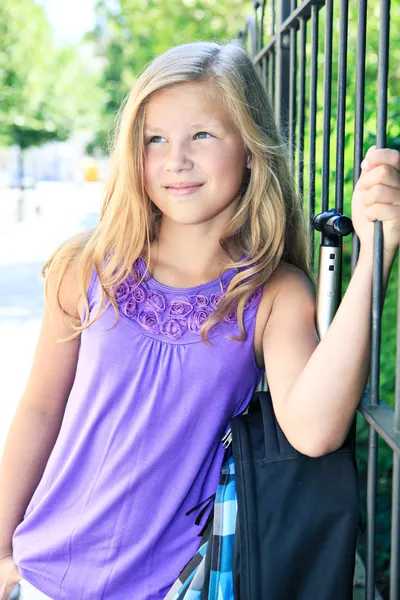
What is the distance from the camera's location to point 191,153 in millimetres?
1905

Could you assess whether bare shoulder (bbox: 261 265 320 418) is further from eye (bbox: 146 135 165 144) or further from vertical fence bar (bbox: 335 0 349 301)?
eye (bbox: 146 135 165 144)

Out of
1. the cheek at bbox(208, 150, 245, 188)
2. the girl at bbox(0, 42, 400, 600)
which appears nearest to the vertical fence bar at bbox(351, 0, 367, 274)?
the girl at bbox(0, 42, 400, 600)

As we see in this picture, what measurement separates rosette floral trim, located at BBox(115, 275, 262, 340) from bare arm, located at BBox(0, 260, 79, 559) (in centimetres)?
17

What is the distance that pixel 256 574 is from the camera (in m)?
1.47

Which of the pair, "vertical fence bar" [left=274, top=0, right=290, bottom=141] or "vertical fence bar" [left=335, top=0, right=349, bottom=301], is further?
"vertical fence bar" [left=274, top=0, right=290, bottom=141]

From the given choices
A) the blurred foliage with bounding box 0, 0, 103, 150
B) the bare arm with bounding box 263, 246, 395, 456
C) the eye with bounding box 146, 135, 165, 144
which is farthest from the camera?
the blurred foliage with bounding box 0, 0, 103, 150

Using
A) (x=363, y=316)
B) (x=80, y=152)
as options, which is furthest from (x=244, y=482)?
(x=80, y=152)

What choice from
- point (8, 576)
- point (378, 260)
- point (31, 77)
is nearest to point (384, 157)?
point (378, 260)

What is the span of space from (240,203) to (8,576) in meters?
1.06

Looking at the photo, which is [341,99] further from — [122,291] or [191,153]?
[122,291]

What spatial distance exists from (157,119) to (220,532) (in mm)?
962

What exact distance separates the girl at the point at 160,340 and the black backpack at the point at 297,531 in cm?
8

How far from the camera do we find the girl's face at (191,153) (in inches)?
75.2

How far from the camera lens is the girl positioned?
1.80m
